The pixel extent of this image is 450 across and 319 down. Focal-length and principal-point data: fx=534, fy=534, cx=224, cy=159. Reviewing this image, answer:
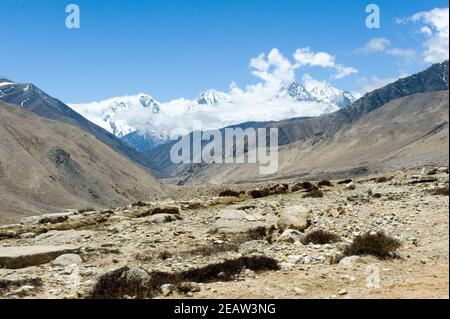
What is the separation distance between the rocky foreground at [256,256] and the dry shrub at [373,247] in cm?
3

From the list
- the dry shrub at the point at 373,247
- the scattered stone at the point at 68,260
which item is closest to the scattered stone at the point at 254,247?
the dry shrub at the point at 373,247

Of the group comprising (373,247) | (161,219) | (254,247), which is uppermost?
(373,247)

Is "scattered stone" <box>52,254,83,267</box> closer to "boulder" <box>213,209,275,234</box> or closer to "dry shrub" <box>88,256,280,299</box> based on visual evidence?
"dry shrub" <box>88,256,280,299</box>

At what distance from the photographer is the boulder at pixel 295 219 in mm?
23828

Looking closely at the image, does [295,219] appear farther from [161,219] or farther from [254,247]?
[161,219]

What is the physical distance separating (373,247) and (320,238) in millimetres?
3670

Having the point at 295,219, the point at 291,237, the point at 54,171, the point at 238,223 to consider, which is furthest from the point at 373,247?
the point at 54,171

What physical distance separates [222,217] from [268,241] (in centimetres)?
645

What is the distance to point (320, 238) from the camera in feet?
64.5

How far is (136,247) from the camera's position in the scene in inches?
899

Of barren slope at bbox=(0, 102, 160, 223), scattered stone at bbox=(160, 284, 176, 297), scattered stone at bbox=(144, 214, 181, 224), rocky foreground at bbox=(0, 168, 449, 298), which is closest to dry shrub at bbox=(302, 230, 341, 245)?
rocky foreground at bbox=(0, 168, 449, 298)

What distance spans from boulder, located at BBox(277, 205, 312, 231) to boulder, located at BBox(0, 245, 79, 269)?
9.24 meters

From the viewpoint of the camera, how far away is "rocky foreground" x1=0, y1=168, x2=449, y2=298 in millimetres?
13273
